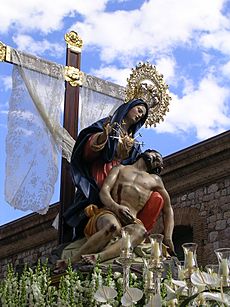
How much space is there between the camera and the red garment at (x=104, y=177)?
20.7ft

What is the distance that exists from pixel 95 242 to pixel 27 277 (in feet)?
4.54

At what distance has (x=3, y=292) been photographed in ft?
14.6

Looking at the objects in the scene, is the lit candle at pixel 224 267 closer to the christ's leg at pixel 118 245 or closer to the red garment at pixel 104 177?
the christ's leg at pixel 118 245

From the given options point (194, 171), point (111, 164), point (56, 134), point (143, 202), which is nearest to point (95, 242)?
point (143, 202)

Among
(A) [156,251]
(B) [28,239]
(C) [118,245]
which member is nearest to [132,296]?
(A) [156,251]

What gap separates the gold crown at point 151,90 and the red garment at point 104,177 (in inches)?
43.6

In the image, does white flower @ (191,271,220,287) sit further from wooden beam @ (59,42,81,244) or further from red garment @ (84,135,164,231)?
wooden beam @ (59,42,81,244)

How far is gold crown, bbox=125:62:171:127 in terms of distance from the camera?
25.5ft

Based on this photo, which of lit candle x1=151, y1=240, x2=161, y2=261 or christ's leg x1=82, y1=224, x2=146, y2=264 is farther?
christ's leg x1=82, y1=224, x2=146, y2=264

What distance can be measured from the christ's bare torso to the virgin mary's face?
699 mm

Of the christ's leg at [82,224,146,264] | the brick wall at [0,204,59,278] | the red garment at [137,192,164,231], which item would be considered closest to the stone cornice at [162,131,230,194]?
the brick wall at [0,204,59,278]

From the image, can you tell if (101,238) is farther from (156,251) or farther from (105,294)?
(105,294)

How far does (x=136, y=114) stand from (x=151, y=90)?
0.96m

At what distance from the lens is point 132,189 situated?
6.23 metres
